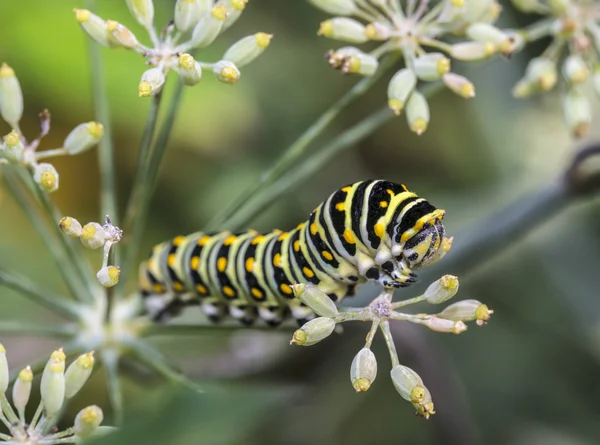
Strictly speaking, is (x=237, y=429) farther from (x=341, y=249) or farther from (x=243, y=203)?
(x=243, y=203)

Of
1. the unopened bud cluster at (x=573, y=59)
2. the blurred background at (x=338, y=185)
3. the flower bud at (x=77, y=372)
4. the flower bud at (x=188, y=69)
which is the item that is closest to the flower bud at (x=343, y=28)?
the flower bud at (x=188, y=69)

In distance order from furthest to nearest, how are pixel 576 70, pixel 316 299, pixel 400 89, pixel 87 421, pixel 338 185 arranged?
1. pixel 338 185
2. pixel 576 70
3. pixel 400 89
4. pixel 316 299
5. pixel 87 421

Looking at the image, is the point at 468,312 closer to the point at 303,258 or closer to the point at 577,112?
the point at 303,258

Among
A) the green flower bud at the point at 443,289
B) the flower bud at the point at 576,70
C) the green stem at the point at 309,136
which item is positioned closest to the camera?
the green flower bud at the point at 443,289

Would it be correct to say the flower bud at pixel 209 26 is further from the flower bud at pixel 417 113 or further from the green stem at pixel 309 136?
the flower bud at pixel 417 113

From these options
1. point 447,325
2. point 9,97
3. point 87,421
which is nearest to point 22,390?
point 87,421

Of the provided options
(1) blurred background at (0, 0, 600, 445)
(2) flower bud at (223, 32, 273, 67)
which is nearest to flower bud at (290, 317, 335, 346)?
(2) flower bud at (223, 32, 273, 67)

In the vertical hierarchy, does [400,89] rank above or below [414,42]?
below
